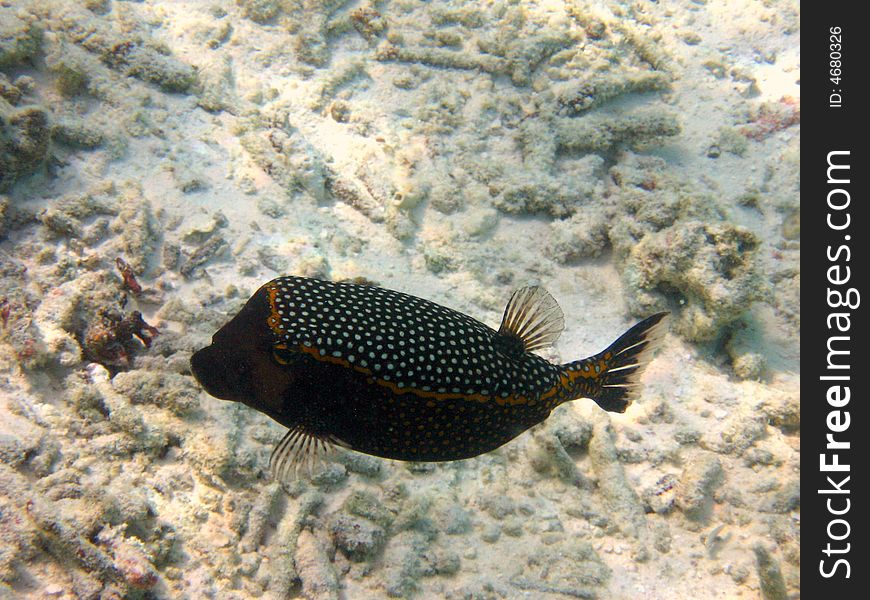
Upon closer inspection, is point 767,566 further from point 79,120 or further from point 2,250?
point 79,120

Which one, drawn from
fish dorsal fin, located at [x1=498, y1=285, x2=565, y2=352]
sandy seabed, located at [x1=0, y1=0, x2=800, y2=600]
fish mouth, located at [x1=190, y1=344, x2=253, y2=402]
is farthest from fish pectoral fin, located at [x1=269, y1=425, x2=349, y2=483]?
A: fish dorsal fin, located at [x1=498, y1=285, x2=565, y2=352]

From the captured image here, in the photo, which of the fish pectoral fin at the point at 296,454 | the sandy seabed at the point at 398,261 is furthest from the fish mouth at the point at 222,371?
the sandy seabed at the point at 398,261

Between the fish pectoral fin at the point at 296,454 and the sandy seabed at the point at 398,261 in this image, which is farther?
the sandy seabed at the point at 398,261

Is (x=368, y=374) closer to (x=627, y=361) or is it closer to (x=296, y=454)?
(x=296, y=454)

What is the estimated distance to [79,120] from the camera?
511 cm

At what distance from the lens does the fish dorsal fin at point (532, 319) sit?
3096 millimetres

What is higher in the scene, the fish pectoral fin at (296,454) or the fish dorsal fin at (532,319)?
the fish dorsal fin at (532,319)

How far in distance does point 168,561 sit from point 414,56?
5.85 m

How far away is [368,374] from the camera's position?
246cm

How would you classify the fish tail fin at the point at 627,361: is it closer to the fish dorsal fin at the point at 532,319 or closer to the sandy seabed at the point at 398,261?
the fish dorsal fin at the point at 532,319

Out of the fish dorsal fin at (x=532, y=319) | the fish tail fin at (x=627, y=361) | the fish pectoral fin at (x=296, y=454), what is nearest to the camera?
the fish pectoral fin at (x=296, y=454)

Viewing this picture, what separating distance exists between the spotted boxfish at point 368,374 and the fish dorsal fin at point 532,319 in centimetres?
19

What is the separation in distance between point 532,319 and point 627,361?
2.33 ft

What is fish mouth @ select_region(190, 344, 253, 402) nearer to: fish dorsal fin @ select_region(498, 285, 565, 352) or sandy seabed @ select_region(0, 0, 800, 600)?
sandy seabed @ select_region(0, 0, 800, 600)
